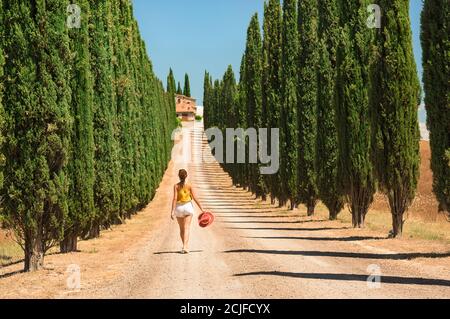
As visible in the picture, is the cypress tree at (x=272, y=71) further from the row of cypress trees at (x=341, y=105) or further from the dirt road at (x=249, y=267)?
the dirt road at (x=249, y=267)

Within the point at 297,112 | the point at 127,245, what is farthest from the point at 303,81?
the point at 127,245

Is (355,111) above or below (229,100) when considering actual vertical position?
below

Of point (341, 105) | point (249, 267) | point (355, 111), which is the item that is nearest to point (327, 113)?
point (341, 105)

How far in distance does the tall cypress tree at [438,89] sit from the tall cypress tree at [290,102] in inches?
643

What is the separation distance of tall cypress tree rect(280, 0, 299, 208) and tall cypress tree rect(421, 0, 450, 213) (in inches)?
643

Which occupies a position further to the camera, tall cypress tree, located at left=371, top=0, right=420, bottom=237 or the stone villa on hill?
the stone villa on hill

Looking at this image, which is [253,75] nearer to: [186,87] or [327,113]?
[327,113]

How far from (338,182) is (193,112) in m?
127

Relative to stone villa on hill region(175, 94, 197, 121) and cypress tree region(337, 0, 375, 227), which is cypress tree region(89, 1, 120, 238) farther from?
stone villa on hill region(175, 94, 197, 121)

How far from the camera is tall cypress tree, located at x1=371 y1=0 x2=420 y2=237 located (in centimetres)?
1684

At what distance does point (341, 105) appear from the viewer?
2136 cm

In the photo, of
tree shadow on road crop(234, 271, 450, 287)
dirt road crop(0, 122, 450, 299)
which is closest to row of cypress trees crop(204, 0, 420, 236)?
dirt road crop(0, 122, 450, 299)

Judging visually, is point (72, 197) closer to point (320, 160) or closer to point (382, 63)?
point (382, 63)

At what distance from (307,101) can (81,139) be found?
15970 mm
